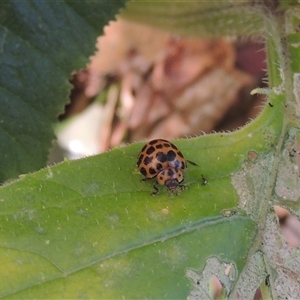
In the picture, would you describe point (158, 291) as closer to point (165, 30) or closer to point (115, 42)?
point (165, 30)

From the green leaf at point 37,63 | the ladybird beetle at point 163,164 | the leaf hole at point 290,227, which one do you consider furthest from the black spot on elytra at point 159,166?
the leaf hole at point 290,227

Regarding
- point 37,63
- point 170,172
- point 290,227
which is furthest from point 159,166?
point 290,227

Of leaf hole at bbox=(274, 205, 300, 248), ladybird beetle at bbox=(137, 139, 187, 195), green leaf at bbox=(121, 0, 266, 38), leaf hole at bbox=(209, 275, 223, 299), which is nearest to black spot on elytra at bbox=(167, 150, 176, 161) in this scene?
ladybird beetle at bbox=(137, 139, 187, 195)

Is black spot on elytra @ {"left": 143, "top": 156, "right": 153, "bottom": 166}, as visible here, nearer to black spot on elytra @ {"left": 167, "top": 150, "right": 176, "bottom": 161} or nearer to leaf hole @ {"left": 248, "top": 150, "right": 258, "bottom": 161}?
black spot on elytra @ {"left": 167, "top": 150, "right": 176, "bottom": 161}

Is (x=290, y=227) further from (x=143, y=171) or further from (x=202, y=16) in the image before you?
(x=143, y=171)

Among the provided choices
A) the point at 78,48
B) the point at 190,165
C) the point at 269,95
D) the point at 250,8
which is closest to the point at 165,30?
the point at 250,8
